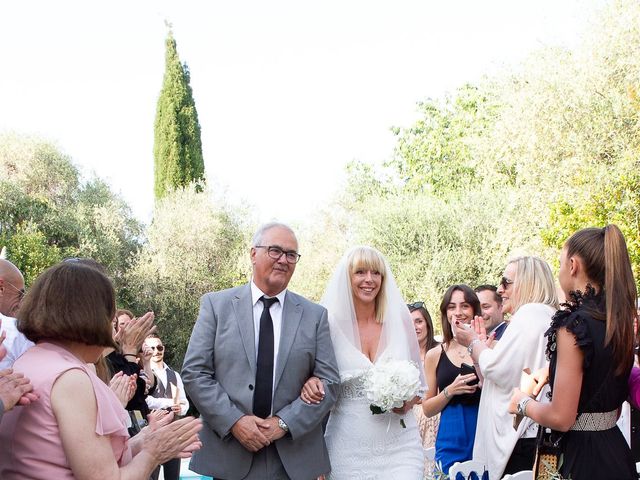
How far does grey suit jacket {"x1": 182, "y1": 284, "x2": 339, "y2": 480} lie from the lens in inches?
197

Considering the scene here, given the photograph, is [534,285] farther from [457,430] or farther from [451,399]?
[457,430]

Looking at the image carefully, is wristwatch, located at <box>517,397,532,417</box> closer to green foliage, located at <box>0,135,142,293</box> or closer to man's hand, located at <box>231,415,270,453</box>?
man's hand, located at <box>231,415,270,453</box>

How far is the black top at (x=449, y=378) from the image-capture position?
262 inches

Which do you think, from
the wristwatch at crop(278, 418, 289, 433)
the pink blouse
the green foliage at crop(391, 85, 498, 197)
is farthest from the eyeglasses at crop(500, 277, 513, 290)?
the green foliage at crop(391, 85, 498, 197)

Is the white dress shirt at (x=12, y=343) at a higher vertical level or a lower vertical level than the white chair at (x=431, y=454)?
higher

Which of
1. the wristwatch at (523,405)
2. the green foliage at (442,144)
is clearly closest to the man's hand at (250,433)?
the wristwatch at (523,405)

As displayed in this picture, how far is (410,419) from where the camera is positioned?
571cm

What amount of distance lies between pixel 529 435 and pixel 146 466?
3327 mm

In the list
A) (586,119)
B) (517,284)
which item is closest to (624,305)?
(517,284)

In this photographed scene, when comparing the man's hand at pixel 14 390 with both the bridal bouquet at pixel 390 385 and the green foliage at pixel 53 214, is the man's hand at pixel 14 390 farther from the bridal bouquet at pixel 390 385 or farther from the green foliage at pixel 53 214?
the green foliage at pixel 53 214

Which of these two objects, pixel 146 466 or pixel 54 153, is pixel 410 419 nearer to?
pixel 146 466

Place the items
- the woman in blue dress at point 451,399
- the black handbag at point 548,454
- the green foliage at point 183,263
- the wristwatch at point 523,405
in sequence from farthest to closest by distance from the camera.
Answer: the green foliage at point 183,263 → the woman in blue dress at point 451,399 → the wristwatch at point 523,405 → the black handbag at point 548,454

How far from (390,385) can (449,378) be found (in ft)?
5.67

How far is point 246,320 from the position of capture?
5.21m
